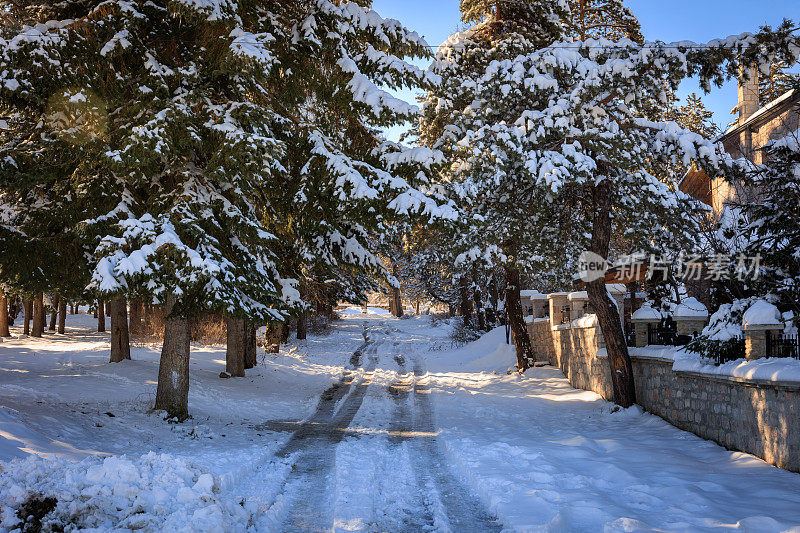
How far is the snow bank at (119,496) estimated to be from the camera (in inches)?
175

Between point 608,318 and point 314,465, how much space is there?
7.42 meters

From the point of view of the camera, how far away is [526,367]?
18.3m

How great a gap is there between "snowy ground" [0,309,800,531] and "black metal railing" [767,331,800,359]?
1572mm

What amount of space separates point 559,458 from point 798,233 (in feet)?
15.7

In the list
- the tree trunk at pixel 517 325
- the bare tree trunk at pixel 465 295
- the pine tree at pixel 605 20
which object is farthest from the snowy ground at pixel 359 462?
the bare tree trunk at pixel 465 295

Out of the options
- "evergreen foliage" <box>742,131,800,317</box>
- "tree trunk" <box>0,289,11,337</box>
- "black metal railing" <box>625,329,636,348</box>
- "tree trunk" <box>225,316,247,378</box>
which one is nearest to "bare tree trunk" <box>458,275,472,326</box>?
"tree trunk" <box>225,316,247,378</box>

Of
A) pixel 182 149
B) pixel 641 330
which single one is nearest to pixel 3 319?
Result: pixel 182 149

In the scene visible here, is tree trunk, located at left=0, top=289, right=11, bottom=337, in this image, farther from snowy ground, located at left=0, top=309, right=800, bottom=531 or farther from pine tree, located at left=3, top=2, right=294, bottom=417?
pine tree, located at left=3, top=2, right=294, bottom=417

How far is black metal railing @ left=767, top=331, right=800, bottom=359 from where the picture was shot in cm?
726

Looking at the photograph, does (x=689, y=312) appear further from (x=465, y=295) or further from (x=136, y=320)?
(x=136, y=320)

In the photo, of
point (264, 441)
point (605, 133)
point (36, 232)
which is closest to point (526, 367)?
point (605, 133)

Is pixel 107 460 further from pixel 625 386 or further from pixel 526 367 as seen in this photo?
pixel 526 367

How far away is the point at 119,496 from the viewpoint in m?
4.83

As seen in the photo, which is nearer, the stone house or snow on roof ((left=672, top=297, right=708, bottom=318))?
snow on roof ((left=672, top=297, right=708, bottom=318))
